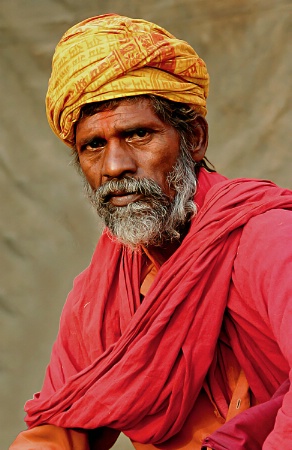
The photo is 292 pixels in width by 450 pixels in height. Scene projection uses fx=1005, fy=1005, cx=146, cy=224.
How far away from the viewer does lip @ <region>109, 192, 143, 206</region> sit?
3118mm

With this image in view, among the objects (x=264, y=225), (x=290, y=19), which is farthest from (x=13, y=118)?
(x=264, y=225)

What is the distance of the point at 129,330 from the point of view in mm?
2980

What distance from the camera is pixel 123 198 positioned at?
3.14 metres

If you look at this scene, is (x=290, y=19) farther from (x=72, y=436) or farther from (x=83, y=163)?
(x=72, y=436)

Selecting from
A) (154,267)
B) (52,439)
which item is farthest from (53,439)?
(154,267)

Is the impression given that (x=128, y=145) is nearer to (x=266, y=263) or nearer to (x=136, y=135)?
(x=136, y=135)

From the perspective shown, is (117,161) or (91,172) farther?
(91,172)

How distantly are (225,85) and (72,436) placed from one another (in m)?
2.34

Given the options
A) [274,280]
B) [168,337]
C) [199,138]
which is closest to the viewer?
[274,280]

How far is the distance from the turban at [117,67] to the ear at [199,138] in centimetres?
8

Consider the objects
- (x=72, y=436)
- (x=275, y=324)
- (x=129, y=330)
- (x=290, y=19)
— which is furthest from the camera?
(x=290, y=19)

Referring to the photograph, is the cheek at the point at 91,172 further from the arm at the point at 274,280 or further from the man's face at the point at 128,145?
the arm at the point at 274,280

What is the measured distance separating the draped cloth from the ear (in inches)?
12.0

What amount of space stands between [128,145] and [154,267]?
1.34 feet
